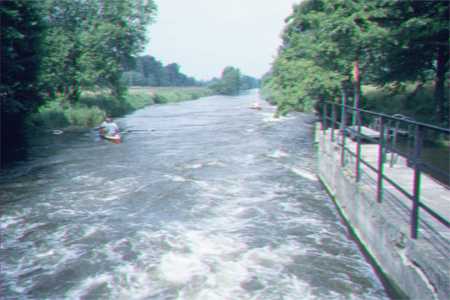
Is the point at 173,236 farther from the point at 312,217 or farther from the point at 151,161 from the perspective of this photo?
the point at 151,161

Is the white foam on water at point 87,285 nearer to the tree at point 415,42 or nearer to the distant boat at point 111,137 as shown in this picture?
the tree at point 415,42

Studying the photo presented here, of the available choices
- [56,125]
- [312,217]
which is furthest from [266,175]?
[56,125]

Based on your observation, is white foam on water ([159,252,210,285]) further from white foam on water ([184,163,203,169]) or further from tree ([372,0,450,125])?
tree ([372,0,450,125])

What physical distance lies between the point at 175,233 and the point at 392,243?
464cm

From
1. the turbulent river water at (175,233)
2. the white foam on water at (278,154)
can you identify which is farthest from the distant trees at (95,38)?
the white foam on water at (278,154)

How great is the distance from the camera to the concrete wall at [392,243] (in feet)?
15.5

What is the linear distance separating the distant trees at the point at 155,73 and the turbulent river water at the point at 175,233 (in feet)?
427

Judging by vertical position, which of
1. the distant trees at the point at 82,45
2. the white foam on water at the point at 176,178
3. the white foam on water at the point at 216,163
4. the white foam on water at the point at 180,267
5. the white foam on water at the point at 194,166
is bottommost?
the white foam on water at the point at 180,267

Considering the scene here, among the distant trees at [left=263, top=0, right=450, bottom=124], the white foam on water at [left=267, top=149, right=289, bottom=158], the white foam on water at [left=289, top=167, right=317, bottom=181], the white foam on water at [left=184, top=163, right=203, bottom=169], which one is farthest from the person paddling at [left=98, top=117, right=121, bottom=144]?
the white foam on water at [left=289, top=167, right=317, bottom=181]

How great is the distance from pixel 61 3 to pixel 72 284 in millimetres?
40055

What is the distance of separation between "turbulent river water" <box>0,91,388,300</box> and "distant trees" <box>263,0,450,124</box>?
232 inches

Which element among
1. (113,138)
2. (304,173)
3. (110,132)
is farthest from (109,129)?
(304,173)

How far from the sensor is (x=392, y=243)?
6.04 metres

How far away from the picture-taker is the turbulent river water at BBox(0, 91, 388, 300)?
6738 mm
